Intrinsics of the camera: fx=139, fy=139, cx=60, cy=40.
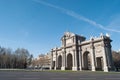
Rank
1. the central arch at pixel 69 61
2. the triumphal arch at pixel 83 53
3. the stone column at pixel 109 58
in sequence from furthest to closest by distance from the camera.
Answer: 1. the central arch at pixel 69 61
2. the triumphal arch at pixel 83 53
3. the stone column at pixel 109 58

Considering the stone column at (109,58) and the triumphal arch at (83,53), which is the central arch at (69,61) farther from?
the stone column at (109,58)

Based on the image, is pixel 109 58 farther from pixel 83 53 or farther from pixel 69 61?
pixel 69 61

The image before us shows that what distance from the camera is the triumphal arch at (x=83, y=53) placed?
4775 centimetres

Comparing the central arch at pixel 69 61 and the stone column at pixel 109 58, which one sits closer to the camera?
the stone column at pixel 109 58

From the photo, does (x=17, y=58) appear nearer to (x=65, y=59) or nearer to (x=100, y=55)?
(x=65, y=59)

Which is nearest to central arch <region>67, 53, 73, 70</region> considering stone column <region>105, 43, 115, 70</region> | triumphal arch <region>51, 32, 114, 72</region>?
triumphal arch <region>51, 32, 114, 72</region>

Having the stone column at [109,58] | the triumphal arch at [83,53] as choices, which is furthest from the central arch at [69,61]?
the stone column at [109,58]

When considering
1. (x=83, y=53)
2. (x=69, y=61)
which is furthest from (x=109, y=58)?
(x=69, y=61)

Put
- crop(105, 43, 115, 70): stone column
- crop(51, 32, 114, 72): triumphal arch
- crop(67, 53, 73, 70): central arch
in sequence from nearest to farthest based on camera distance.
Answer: crop(105, 43, 115, 70): stone column < crop(51, 32, 114, 72): triumphal arch < crop(67, 53, 73, 70): central arch

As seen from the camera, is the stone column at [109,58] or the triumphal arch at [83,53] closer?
the stone column at [109,58]

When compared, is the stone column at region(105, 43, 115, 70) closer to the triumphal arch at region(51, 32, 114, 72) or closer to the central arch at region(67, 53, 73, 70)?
the triumphal arch at region(51, 32, 114, 72)

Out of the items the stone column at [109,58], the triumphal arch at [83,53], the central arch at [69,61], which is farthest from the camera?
the central arch at [69,61]

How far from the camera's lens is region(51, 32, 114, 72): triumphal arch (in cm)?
4775

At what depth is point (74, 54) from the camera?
60.3 metres
